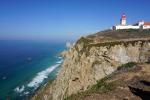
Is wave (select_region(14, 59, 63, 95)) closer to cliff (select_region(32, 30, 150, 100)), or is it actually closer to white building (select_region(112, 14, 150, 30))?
cliff (select_region(32, 30, 150, 100))

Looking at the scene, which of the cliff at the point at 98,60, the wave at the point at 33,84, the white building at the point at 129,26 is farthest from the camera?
the white building at the point at 129,26

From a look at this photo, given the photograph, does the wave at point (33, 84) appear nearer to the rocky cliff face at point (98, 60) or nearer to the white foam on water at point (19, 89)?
the white foam on water at point (19, 89)

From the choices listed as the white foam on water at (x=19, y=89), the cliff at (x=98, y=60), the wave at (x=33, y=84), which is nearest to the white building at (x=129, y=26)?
the cliff at (x=98, y=60)

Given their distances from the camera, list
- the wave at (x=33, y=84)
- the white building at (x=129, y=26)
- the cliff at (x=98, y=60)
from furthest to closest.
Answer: the white building at (x=129, y=26), the wave at (x=33, y=84), the cliff at (x=98, y=60)

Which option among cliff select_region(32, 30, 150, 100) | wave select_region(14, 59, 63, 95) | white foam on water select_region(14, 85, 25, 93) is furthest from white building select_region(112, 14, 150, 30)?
white foam on water select_region(14, 85, 25, 93)

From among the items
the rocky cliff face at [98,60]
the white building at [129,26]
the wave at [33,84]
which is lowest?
the wave at [33,84]

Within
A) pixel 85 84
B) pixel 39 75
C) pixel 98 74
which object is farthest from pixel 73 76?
pixel 39 75

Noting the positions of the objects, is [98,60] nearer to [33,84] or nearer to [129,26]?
[129,26]

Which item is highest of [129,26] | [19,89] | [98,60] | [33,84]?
[129,26]

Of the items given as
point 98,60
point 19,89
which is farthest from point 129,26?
point 19,89
